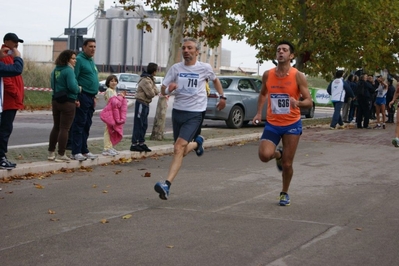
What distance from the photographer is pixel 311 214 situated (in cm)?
895

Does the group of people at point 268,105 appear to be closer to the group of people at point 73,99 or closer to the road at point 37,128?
the group of people at point 73,99

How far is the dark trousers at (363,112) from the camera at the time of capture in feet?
89.6

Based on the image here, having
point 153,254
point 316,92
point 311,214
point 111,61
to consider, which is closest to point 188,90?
point 311,214

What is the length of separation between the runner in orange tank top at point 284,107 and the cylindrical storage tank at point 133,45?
86305mm

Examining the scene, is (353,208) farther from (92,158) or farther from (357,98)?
(357,98)

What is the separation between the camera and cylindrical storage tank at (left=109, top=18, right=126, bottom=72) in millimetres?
97256

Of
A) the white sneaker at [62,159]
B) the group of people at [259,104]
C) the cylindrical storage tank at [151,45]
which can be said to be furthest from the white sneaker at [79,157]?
the cylindrical storage tank at [151,45]

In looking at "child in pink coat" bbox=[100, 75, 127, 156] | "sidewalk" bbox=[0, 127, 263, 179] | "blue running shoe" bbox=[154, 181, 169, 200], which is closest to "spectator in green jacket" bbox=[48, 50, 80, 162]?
"sidewalk" bbox=[0, 127, 263, 179]

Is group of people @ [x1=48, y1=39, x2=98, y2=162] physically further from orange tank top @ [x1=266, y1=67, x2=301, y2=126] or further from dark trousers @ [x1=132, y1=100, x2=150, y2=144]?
orange tank top @ [x1=266, y1=67, x2=301, y2=126]

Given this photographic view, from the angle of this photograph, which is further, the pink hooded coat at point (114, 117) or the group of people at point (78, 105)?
the pink hooded coat at point (114, 117)

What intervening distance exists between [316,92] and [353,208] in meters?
47.3

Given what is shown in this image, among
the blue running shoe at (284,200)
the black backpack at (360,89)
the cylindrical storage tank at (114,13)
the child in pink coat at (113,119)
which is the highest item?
the cylindrical storage tank at (114,13)

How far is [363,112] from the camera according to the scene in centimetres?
2792

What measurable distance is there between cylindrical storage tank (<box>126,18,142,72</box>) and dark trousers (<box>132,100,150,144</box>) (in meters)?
80.1
